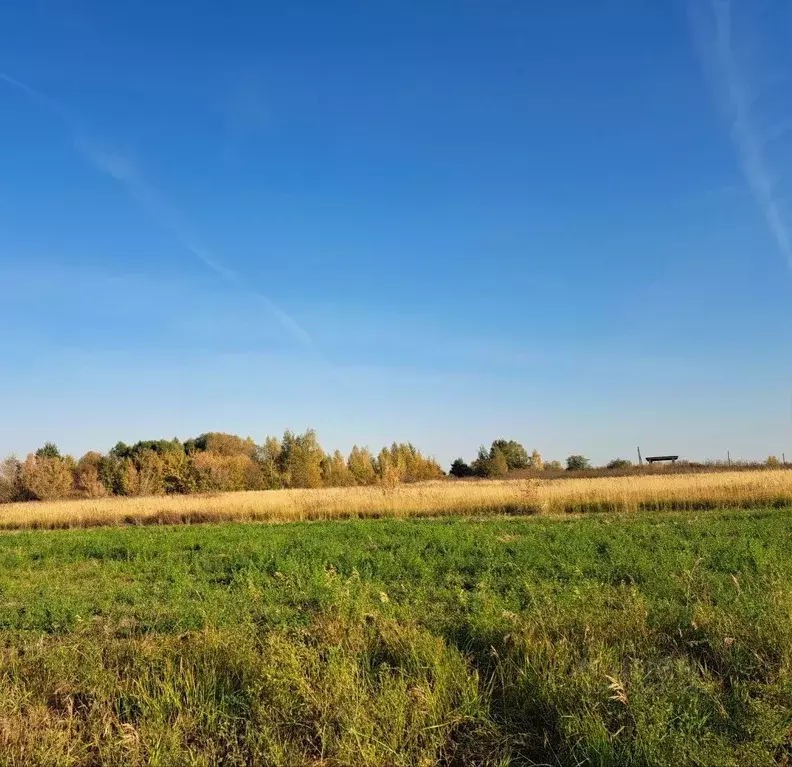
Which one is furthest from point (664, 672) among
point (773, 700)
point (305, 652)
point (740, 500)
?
point (740, 500)

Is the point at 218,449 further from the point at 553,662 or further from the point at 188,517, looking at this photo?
the point at 553,662

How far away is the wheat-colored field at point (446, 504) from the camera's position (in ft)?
73.2

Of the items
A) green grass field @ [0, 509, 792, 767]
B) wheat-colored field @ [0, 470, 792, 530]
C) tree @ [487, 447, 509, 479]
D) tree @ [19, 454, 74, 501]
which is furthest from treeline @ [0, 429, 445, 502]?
green grass field @ [0, 509, 792, 767]

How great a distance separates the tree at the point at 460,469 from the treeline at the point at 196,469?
558 centimetres

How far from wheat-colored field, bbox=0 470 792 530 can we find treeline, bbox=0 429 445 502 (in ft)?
73.1

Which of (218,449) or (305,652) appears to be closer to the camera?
(305,652)

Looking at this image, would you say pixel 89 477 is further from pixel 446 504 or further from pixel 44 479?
pixel 446 504

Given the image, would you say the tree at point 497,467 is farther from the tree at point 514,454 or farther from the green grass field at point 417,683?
the green grass field at point 417,683

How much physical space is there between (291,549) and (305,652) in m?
8.43

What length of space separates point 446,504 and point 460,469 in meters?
68.0

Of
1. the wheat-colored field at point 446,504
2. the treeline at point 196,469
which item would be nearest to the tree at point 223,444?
the treeline at point 196,469

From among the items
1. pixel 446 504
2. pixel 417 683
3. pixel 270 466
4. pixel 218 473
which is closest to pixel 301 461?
pixel 270 466

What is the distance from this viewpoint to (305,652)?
473cm

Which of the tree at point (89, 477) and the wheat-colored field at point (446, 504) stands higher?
the tree at point (89, 477)
